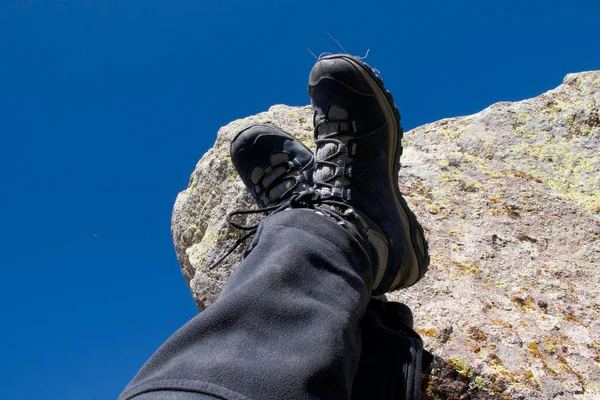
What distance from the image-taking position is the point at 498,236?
292cm

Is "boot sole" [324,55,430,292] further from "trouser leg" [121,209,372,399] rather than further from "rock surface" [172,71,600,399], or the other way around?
"trouser leg" [121,209,372,399]

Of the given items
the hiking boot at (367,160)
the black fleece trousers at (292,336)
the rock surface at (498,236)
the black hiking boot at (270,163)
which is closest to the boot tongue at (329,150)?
the hiking boot at (367,160)

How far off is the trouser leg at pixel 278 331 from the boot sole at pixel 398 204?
0.63 metres

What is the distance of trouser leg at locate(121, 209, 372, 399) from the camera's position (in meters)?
1.31

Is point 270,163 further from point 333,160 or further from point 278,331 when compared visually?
point 278,331

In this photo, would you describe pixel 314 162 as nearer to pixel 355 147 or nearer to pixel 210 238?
pixel 355 147

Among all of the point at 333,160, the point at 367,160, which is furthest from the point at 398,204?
the point at 333,160

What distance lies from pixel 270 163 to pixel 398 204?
0.63m

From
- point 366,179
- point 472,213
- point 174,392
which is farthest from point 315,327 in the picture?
point 472,213

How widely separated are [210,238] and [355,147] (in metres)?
1.16

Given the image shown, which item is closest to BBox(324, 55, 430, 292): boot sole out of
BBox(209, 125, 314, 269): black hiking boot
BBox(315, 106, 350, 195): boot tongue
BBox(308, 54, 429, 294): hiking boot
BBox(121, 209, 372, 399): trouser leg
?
BBox(308, 54, 429, 294): hiking boot

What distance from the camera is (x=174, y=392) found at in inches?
49.6

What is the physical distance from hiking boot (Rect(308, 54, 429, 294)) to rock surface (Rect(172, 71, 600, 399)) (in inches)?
11.9

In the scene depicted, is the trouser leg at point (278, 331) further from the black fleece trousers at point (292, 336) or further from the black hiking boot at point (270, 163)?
the black hiking boot at point (270, 163)
